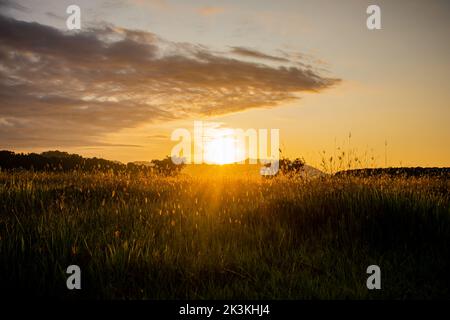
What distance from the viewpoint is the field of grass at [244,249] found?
4234 millimetres

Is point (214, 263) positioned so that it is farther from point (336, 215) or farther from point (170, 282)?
point (336, 215)

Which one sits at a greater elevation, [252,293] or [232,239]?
[232,239]

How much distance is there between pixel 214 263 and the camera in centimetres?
467

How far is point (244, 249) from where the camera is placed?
5207 mm

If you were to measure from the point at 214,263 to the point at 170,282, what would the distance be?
589mm

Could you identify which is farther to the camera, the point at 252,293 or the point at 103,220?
the point at 103,220

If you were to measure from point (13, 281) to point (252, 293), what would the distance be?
2.34m

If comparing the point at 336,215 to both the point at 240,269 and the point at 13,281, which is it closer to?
the point at 240,269

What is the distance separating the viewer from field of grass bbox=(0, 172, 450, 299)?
423 centimetres
